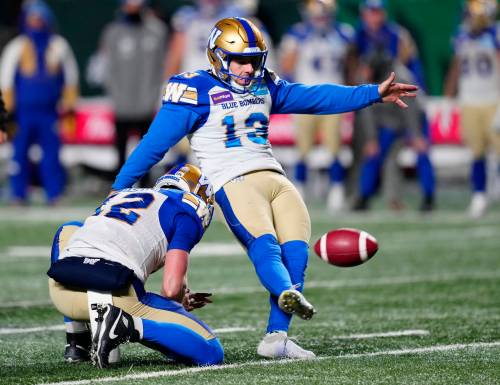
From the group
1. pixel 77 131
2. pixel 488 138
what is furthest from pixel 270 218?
pixel 77 131

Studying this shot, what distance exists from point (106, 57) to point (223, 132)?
29.7 feet

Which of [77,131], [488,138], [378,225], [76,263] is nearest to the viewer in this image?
[76,263]

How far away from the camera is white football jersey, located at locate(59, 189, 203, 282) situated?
17.8 ft

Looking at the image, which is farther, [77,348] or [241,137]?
[241,137]

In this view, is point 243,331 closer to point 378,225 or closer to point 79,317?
point 79,317

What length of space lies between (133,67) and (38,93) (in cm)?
114

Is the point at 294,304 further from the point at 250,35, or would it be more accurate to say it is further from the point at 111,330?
the point at 250,35

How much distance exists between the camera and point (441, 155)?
16078 millimetres

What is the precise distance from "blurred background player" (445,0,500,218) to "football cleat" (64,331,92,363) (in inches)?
321

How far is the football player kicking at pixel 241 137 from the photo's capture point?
595cm

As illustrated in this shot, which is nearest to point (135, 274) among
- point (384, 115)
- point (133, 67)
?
point (384, 115)

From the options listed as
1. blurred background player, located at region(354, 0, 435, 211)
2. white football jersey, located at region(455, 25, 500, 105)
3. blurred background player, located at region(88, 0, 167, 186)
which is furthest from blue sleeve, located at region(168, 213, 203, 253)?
blurred background player, located at region(88, 0, 167, 186)

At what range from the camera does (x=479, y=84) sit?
13648 millimetres

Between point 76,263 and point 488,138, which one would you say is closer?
point 76,263
